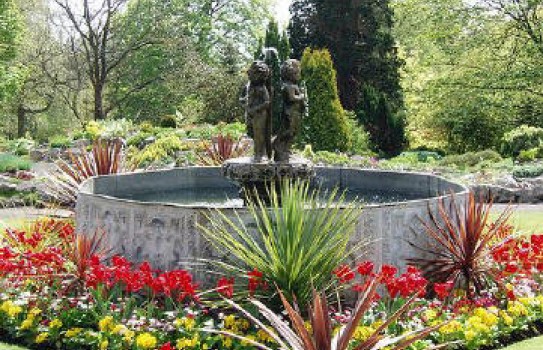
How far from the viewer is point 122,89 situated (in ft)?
120

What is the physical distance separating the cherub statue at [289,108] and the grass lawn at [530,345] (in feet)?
10.2

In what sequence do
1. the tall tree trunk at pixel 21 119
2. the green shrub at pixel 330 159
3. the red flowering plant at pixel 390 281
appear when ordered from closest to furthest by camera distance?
1. the red flowering plant at pixel 390 281
2. the green shrub at pixel 330 159
3. the tall tree trunk at pixel 21 119

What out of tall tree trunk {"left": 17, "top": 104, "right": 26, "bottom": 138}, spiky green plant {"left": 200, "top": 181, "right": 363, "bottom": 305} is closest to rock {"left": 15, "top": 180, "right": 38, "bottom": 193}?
spiky green plant {"left": 200, "top": 181, "right": 363, "bottom": 305}

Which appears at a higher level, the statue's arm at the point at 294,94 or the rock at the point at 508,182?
the statue's arm at the point at 294,94

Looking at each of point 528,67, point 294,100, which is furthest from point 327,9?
point 294,100

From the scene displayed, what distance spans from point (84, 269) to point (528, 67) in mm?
21339

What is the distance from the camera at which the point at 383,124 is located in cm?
2489

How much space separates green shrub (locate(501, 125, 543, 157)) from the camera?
19750 mm

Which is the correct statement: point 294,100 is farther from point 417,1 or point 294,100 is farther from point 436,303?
point 417,1

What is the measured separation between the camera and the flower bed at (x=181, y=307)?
5.34 metres

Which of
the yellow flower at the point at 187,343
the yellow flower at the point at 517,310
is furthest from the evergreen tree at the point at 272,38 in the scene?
the yellow flower at the point at 187,343

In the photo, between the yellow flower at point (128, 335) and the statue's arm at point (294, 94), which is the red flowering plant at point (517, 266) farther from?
the yellow flower at point (128, 335)

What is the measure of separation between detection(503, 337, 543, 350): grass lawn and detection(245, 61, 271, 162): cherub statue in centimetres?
322

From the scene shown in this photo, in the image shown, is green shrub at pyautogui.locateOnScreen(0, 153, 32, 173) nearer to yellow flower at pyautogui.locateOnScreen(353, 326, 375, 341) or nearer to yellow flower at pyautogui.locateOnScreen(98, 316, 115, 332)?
yellow flower at pyautogui.locateOnScreen(98, 316, 115, 332)
